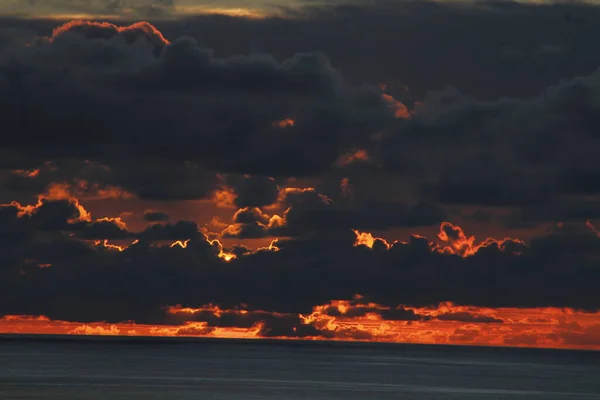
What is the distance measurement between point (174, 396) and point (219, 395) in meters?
7.45

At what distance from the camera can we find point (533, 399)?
655 feet

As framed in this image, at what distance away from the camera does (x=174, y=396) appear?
188 m

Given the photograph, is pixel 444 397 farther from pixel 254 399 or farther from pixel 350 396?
pixel 254 399

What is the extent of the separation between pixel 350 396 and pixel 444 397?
1665 centimetres

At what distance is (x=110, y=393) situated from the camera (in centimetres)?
19300

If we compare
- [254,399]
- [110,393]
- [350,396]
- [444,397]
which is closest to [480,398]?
[444,397]

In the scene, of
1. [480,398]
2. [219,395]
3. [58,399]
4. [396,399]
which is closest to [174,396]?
[219,395]

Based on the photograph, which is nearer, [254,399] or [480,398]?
[254,399]

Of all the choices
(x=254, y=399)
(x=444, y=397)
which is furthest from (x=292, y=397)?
(x=444, y=397)

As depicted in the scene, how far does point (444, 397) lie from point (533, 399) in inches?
588

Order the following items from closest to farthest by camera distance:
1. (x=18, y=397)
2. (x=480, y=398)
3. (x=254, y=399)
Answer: (x=18, y=397) → (x=254, y=399) → (x=480, y=398)

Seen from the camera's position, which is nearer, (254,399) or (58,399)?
A: (58,399)

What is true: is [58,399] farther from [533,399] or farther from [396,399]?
[533,399]

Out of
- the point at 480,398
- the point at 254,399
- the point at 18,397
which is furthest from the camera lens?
the point at 480,398
